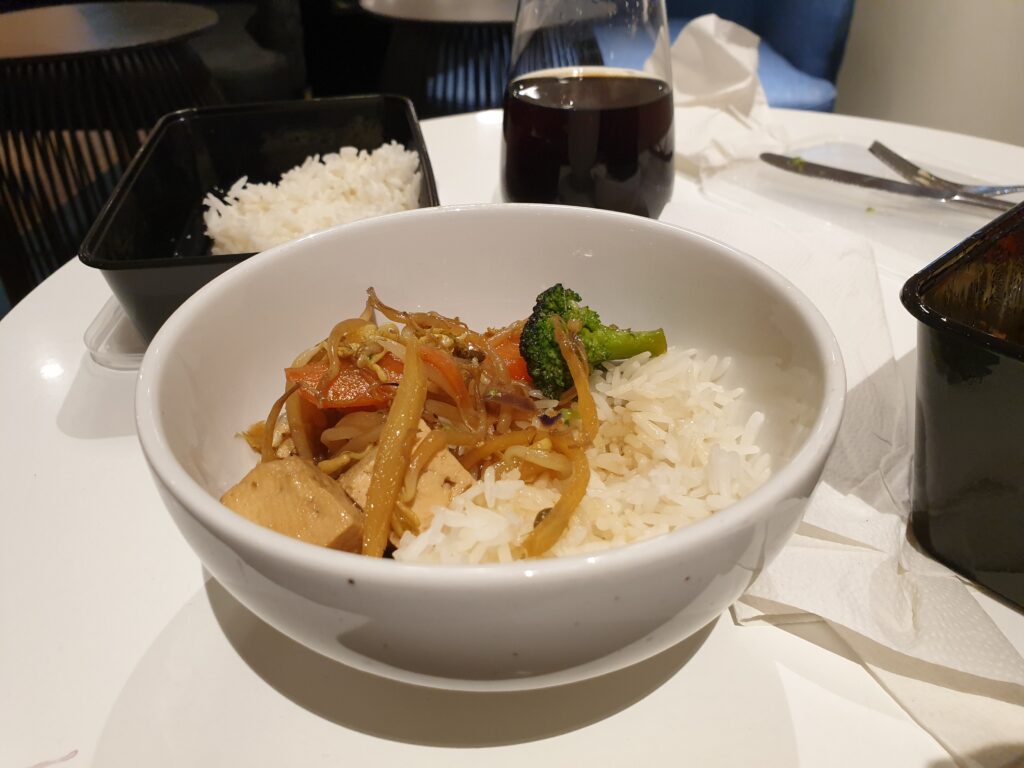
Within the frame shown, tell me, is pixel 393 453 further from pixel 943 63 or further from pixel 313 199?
pixel 943 63

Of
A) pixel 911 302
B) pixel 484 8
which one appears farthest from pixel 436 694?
pixel 484 8

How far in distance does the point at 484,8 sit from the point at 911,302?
2.74m

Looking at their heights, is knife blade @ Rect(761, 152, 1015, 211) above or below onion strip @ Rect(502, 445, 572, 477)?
below

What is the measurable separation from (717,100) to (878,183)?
1.48 ft

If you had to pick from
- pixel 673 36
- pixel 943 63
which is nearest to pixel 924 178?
pixel 943 63

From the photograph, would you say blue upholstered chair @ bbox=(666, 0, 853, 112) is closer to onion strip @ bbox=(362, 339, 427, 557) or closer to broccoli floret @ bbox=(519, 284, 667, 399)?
broccoli floret @ bbox=(519, 284, 667, 399)

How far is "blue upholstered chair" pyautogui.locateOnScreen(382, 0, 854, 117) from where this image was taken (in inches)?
118

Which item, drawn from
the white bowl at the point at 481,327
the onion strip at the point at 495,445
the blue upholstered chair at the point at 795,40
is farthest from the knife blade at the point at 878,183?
the blue upholstered chair at the point at 795,40

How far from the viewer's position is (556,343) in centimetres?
82

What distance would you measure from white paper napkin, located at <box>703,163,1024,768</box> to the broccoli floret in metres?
0.26

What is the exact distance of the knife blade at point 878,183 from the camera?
4.69 feet

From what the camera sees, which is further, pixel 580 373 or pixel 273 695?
pixel 580 373

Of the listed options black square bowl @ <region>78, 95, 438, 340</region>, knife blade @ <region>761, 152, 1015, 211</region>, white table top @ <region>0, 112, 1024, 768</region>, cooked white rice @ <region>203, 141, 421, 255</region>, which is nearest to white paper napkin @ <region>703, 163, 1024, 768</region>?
white table top @ <region>0, 112, 1024, 768</region>

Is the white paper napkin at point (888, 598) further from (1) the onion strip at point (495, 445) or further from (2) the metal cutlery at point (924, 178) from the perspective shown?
(2) the metal cutlery at point (924, 178)
